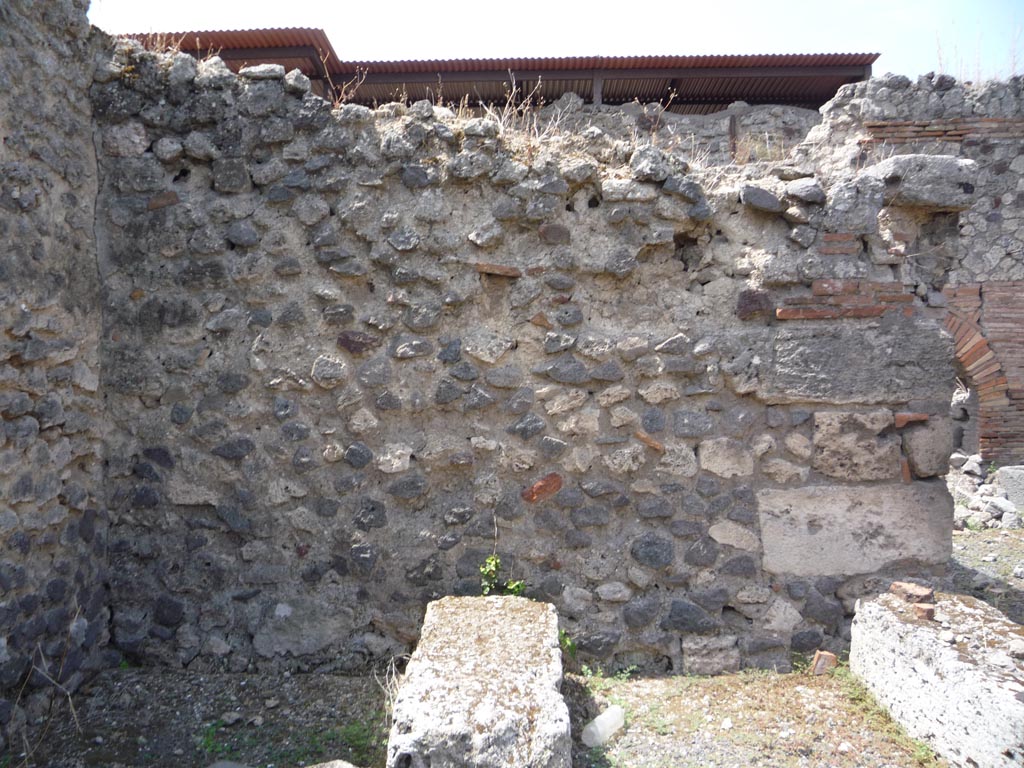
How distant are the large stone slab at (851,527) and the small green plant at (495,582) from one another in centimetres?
112

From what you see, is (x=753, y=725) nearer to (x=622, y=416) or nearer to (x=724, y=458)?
(x=724, y=458)

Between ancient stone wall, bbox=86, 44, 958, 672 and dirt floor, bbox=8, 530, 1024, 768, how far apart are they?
0.58 feet

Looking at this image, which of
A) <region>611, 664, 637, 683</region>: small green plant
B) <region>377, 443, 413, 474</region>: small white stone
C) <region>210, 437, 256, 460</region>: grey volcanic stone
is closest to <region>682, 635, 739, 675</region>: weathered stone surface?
<region>611, 664, 637, 683</region>: small green plant

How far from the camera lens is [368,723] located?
2.94 m

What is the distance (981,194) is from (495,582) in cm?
772

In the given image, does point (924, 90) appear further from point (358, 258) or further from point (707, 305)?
point (358, 258)

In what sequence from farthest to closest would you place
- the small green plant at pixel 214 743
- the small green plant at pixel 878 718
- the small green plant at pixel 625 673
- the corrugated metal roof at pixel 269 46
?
the corrugated metal roof at pixel 269 46
the small green plant at pixel 625 673
the small green plant at pixel 214 743
the small green plant at pixel 878 718

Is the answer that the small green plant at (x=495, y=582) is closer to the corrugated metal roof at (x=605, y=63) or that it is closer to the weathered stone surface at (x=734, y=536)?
the weathered stone surface at (x=734, y=536)

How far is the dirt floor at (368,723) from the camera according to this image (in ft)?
8.66

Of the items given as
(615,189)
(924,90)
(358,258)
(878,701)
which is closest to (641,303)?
(615,189)

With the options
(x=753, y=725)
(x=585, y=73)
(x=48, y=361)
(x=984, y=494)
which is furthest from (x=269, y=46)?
(x=984, y=494)

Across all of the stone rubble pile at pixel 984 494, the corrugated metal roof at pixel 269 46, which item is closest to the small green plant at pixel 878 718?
the stone rubble pile at pixel 984 494

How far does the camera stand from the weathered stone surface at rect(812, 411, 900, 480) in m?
3.38

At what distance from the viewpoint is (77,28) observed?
10.7ft
